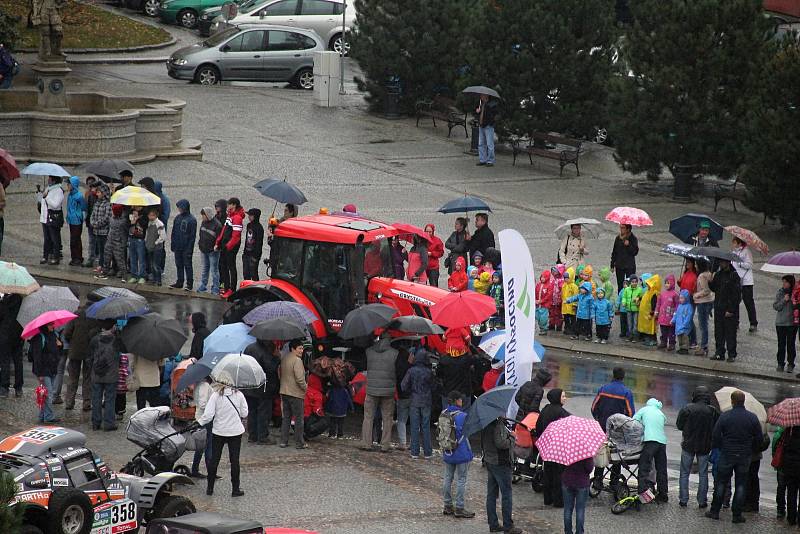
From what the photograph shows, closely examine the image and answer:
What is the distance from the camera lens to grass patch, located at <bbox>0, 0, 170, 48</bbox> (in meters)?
43.0

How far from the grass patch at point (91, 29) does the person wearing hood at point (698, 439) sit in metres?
31.5

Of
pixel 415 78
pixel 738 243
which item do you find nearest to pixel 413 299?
pixel 738 243

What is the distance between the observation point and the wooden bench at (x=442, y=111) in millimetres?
36456

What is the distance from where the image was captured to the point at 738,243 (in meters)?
21.9

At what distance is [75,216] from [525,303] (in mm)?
10916

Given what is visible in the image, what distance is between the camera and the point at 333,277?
58.7 ft

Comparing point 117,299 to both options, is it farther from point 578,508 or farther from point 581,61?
point 581,61

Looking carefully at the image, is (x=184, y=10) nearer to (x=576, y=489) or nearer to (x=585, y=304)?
(x=585, y=304)

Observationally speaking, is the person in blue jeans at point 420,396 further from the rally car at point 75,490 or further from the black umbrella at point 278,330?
the rally car at point 75,490

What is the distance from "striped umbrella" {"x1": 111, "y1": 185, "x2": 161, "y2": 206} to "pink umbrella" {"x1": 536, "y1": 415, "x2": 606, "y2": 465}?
10.8m

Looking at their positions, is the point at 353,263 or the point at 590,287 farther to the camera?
the point at 590,287

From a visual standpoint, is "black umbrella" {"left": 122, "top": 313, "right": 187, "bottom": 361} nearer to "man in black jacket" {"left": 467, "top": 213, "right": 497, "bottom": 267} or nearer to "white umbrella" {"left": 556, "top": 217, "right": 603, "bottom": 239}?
"man in black jacket" {"left": 467, "top": 213, "right": 497, "bottom": 267}

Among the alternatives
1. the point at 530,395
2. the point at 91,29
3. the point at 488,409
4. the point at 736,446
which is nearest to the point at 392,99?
the point at 91,29

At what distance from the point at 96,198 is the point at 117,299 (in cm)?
769
